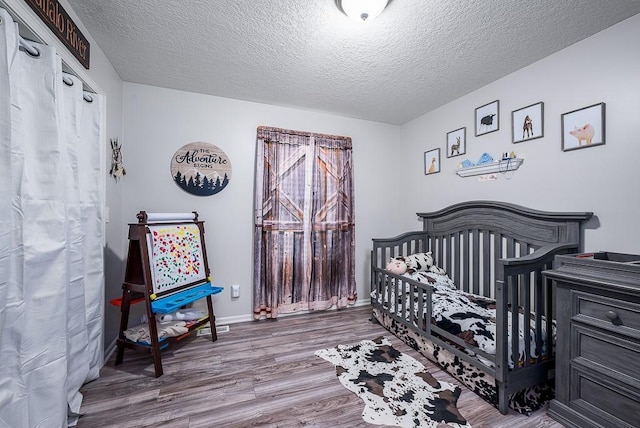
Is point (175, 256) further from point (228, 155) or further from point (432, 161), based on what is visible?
point (432, 161)

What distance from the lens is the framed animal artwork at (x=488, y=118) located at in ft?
7.67

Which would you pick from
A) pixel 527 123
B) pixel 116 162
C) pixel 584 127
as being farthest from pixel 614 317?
pixel 116 162

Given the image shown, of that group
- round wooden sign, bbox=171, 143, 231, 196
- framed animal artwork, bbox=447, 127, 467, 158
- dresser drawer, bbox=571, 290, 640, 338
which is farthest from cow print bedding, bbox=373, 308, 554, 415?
round wooden sign, bbox=171, 143, 231, 196

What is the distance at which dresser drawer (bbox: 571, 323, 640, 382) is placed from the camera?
3.91 feet

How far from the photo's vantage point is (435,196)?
10.0ft

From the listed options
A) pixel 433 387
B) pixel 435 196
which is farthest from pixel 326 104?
pixel 433 387

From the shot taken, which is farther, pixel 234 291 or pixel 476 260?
pixel 234 291

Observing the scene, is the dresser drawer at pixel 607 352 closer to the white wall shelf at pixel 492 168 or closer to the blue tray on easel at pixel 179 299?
the white wall shelf at pixel 492 168

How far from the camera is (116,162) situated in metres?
2.21

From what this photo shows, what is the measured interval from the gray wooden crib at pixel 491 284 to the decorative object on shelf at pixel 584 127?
506 millimetres

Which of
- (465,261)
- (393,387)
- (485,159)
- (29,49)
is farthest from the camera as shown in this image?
(465,261)

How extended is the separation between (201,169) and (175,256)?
3.14ft

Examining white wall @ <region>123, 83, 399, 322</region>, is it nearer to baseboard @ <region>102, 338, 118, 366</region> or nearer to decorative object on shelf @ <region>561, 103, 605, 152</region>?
baseboard @ <region>102, 338, 118, 366</region>

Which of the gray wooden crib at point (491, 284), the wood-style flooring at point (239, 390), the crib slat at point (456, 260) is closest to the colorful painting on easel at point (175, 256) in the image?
the wood-style flooring at point (239, 390)
